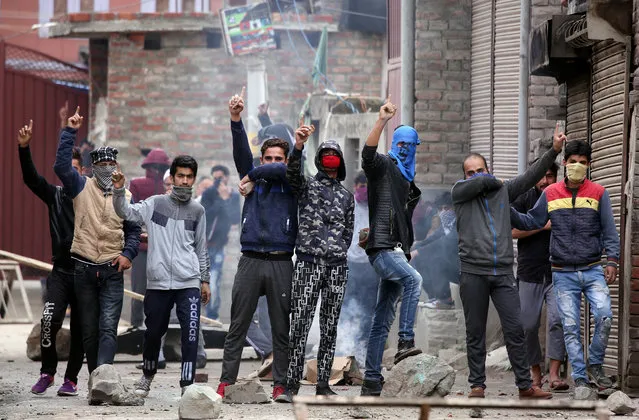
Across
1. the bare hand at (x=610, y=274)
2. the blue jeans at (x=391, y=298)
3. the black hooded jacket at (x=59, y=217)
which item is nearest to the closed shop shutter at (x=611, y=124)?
the bare hand at (x=610, y=274)

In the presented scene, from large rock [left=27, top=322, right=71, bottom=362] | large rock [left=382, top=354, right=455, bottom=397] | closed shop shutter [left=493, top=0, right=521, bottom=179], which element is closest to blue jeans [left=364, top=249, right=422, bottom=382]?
large rock [left=382, top=354, right=455, bottom=397]

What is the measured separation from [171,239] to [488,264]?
2133mm

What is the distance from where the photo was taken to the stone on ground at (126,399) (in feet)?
29.8

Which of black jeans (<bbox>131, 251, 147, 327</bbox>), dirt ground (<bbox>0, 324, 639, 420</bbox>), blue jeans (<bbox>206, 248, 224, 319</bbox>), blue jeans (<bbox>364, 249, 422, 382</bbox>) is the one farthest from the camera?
blue jeans (<bbox>206, 248, 224, 319</bbox>)

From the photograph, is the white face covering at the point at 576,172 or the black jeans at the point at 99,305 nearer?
the white face covering at the point at 576,172

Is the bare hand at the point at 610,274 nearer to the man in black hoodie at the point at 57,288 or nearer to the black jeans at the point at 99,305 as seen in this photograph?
the black jeans at the point at 99,305

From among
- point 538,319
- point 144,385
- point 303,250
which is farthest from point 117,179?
point 538,319

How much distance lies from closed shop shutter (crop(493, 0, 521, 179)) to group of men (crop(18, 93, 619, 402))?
3.98 meters

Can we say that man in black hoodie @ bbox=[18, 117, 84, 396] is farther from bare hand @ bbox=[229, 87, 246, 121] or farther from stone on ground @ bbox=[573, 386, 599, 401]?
stone on ground @ bbox=[573, 386, 599, 401]

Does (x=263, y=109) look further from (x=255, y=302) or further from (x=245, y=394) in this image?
(x=245, y=394)

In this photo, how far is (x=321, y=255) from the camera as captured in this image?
9.02 meters

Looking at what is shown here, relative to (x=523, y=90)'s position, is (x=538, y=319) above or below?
below

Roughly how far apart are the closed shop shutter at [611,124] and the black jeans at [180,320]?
3.02 metres

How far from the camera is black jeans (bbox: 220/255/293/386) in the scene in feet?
30.0
